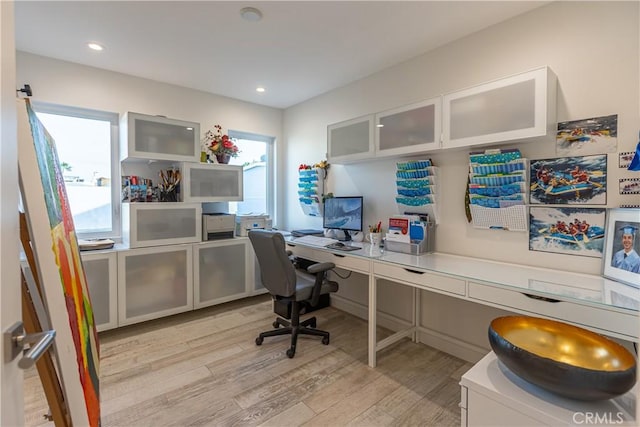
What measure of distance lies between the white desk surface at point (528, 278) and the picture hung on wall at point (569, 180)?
46 centimetres

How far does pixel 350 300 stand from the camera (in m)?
3.34

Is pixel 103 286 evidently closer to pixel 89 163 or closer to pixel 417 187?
pixel 89 163

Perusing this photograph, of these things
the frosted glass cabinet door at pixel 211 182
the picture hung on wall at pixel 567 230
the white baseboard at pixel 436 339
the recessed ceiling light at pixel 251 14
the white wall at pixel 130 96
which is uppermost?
the recessed ceiling light at pixel 251 14

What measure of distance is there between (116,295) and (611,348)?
337 cm

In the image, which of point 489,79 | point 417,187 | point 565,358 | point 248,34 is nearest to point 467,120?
point 489,79

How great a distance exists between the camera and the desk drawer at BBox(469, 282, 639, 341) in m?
1.27

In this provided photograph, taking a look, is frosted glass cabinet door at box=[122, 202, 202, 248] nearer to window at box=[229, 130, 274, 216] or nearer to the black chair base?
window at box=[229, 130, 274, 216]

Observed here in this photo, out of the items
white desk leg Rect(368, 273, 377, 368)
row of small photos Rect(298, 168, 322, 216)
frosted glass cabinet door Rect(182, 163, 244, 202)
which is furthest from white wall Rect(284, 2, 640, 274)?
frosted glass cabinet door Rect(182, 163, 244, 202)

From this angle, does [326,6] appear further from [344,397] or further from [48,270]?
[344,397]

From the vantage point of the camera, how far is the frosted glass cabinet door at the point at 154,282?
2.79 m

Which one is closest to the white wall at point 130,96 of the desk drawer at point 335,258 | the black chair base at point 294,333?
the desk drawer at point 335,258

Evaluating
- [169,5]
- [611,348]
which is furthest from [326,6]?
[611,348]

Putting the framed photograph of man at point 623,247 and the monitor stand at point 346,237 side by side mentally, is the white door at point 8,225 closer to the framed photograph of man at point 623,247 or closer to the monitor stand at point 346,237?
the framed photograph of man at point 623,247

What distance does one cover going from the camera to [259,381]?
2104 millimetres
